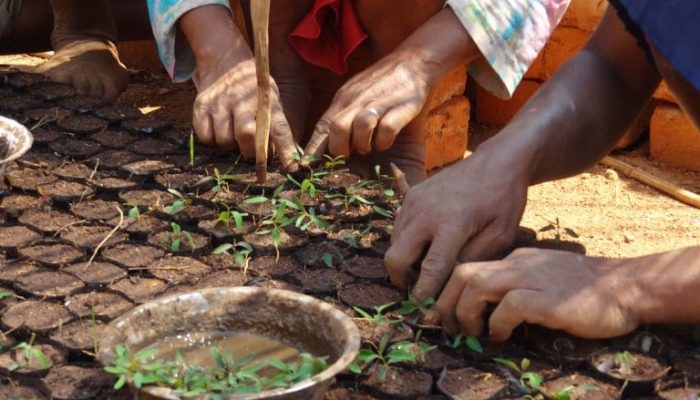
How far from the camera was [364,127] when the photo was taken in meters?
2.53

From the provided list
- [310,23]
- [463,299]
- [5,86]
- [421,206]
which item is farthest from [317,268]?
[5,86]

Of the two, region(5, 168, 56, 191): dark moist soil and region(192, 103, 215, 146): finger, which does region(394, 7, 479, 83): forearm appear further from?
region(5, 168, 56, 191): dark moist soil

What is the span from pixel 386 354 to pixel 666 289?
19.6 inches

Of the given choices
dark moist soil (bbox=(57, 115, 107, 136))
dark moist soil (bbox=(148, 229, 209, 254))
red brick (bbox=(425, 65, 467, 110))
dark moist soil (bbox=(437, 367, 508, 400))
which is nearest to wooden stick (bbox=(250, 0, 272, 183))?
dark moist soil (bbox=(148, 229, 209, 254))

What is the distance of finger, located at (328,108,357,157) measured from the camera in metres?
2.53

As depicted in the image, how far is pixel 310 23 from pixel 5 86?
37.0 inches

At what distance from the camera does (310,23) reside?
298 cm

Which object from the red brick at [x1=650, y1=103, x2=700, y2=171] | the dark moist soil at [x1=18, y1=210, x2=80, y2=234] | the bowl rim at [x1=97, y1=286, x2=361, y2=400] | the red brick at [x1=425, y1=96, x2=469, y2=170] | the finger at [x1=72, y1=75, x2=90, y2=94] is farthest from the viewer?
the red brick at [x1=650, y1=103, x2=700, y2=171]

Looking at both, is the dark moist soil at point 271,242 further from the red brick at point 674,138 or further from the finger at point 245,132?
the red brick at point 674,138

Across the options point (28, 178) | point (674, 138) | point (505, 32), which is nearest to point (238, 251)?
point (28, 178)

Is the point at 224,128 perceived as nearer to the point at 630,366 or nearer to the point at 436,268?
the point at 436,268

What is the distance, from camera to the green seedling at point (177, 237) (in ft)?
7.57

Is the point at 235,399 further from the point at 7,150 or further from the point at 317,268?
the point at 7,150

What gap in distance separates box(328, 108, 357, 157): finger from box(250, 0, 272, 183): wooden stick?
0.50 feet
